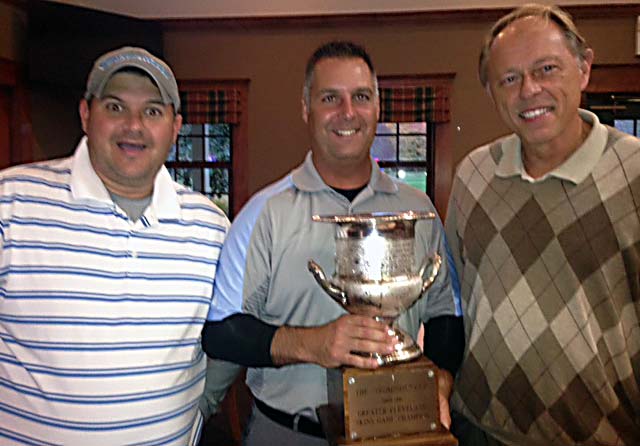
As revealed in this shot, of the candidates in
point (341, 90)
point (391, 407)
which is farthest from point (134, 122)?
point (391, 407)

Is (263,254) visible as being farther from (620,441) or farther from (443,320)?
(620,441)

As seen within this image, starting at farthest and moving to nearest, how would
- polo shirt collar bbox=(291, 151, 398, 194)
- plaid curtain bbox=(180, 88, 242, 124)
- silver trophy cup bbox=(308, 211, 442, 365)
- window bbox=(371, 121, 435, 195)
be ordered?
window bbox=(371, 121, 435, 195)
plaid curtain bbox=(180, 88, 242, 124)
polo shirt collar bbox=(291, 151, 398, 194)
silver trophy cup bbox=(308, 211, 442, 365)

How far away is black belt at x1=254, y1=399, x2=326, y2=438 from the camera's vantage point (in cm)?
158

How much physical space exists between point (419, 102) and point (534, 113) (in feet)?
13.8

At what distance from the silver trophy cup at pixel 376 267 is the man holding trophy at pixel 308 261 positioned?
209 mm

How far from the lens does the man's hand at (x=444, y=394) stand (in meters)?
1.43

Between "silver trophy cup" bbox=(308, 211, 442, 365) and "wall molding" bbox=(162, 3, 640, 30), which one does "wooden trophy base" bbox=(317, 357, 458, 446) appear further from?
"wall molding" bbox=(162, 3, 640, 30)

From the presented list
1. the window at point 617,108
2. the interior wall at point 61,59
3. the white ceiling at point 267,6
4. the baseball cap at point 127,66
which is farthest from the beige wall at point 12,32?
the window at point 617,108

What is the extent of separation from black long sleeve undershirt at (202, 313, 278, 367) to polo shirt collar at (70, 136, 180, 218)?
1.07 ft

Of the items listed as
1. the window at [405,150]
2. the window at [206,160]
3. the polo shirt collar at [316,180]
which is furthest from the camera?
the window at [206,160]

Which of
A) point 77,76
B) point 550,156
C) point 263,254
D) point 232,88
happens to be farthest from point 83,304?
point 232,88

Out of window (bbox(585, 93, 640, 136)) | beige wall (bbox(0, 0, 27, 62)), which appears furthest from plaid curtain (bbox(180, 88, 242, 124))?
window (bbox(585, 93, 640, 136))

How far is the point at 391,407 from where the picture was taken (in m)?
1.30

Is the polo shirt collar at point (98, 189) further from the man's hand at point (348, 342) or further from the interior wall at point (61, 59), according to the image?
the interior wall at point (61, 59)
